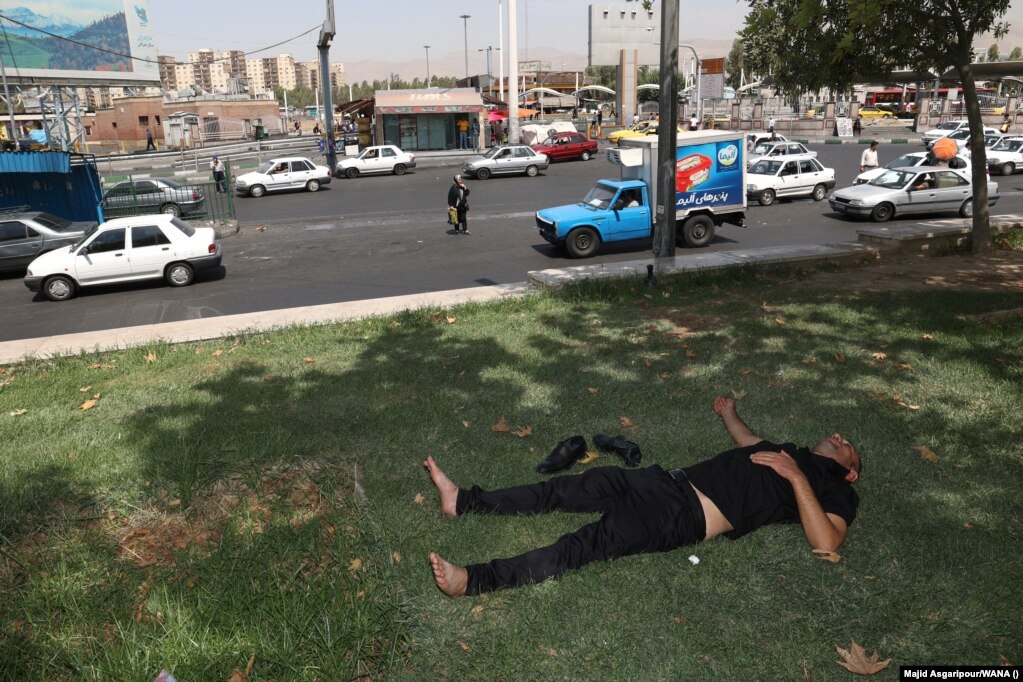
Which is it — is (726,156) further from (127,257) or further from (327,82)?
(327,82)

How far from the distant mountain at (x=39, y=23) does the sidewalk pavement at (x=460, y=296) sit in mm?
34104

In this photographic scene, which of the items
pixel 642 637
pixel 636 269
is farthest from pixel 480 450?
pixel 636 269

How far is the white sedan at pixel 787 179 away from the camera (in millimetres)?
23109

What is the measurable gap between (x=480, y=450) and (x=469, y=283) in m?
8.60

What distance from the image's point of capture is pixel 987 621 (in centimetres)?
395

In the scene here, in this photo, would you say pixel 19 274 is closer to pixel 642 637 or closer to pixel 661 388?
pixel 661 388

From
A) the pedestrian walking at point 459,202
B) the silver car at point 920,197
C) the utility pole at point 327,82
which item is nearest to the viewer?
the pedestrian walking at point 459,202

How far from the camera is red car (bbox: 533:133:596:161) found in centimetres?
3975

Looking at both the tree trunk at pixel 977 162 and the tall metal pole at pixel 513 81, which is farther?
the tall metal pole at pixel 513 81

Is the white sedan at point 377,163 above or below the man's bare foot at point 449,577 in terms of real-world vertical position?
above

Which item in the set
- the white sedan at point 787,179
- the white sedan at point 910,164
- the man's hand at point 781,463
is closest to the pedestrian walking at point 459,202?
the white sedan at point 787,179

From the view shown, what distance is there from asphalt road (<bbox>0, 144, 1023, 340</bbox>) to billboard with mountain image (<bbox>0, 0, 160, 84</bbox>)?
1795 centimetres

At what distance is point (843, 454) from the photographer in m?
4.85

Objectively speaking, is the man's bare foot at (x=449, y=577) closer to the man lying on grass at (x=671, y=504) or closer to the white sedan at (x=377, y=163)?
the man lying on grass at (x=671, y=504)
